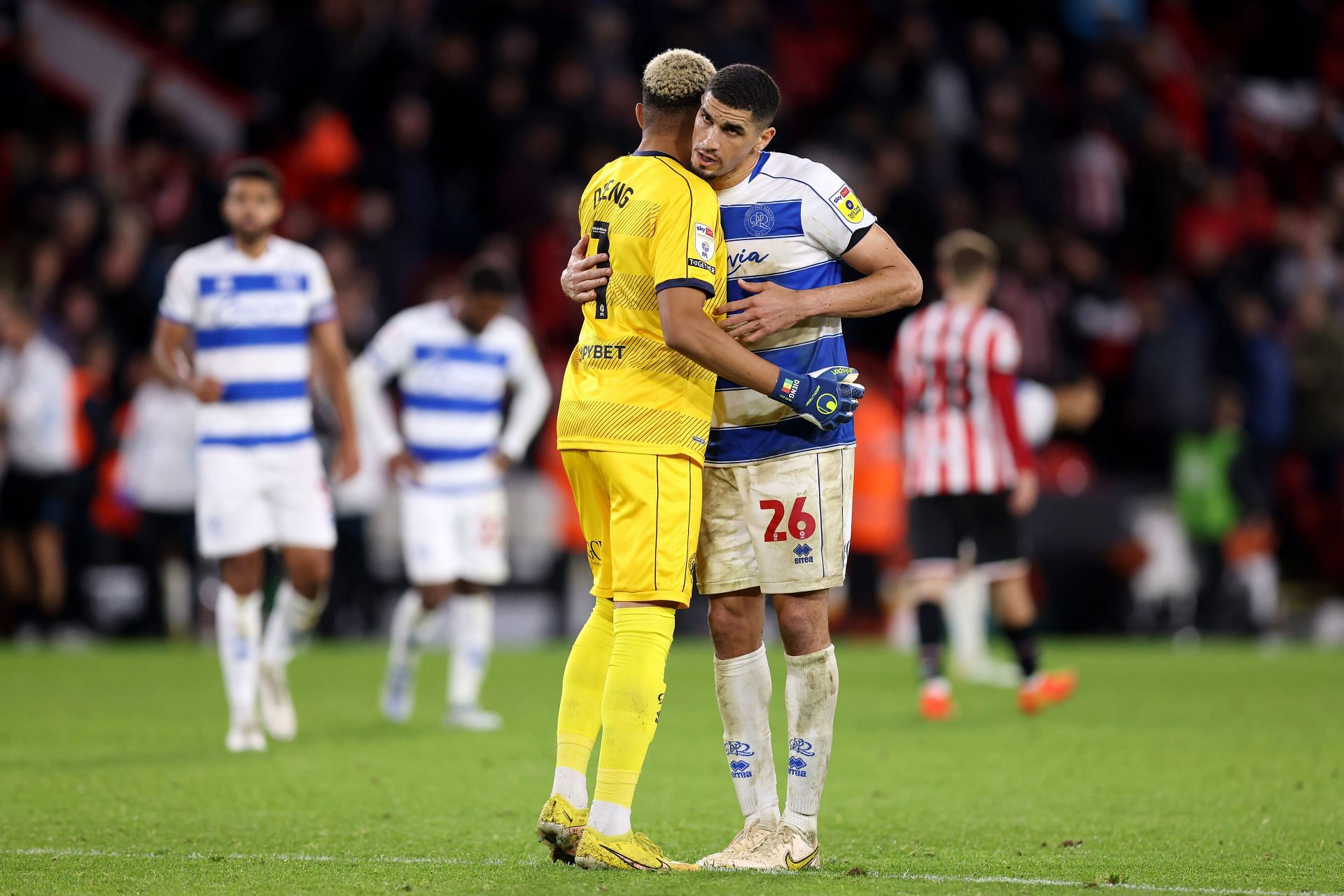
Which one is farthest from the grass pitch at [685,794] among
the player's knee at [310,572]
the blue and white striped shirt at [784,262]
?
the blue and white striped shirt at [784,262]

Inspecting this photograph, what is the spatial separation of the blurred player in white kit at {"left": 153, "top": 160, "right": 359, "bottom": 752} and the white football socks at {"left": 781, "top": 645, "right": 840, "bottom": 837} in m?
3.75

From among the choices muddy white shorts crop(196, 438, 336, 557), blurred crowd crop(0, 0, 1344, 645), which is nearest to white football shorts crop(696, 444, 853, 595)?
muddy white shorts crop(196, 438, 336, 557)

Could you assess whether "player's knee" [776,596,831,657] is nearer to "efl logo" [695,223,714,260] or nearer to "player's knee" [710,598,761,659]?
"player's knee" [710,598,761,659]

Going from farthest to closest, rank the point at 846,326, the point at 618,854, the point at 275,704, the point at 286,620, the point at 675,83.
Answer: the point at 846,326
the point at 286,620
the point at 275,704
the point at 675,83
the point at 618,854

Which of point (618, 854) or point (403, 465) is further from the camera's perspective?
point (403, 465)

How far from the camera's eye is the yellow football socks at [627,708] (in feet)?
16.6

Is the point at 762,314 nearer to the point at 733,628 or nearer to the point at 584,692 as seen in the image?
the point at 733,628

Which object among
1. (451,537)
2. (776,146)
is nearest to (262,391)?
(451,537)

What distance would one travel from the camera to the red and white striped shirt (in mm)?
10125

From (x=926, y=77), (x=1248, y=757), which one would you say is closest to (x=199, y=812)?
(x=1248, y=757)

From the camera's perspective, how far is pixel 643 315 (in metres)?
5.21

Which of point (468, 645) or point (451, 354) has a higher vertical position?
point (451, 354)

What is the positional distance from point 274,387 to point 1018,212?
424 inches

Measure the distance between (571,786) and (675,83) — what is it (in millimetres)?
2120
